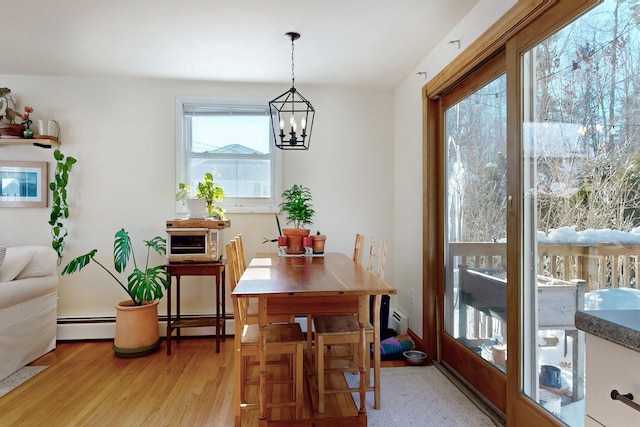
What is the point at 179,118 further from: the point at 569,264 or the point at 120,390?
the point at 569,264

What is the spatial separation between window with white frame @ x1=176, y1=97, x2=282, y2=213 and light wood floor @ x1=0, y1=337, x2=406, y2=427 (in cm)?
148

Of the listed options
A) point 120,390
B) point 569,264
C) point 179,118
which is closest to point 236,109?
point 179,118

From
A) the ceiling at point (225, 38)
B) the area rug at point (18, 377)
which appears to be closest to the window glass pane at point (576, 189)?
the ceiling at point (225, 38)

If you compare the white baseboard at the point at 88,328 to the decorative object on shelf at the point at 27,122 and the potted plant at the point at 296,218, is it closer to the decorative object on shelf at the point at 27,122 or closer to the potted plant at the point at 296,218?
the potted plant at the point at 296,218

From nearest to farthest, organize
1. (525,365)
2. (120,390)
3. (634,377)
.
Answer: (634,377), (525,365), (120,390)

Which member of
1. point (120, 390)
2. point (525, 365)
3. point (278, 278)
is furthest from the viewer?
point (120, 390)

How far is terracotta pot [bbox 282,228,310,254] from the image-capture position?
3.18m

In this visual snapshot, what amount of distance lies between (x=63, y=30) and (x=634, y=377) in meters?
3.49

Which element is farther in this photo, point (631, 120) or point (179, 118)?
point (179, 118)

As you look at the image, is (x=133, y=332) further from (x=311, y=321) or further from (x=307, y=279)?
(x=307, y=279)

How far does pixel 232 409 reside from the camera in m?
2.27

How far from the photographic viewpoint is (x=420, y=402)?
2.35m

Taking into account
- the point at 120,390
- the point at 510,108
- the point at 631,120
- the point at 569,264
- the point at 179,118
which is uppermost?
the point at 179,118

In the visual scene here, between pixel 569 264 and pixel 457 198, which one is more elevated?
pixel 457 198
